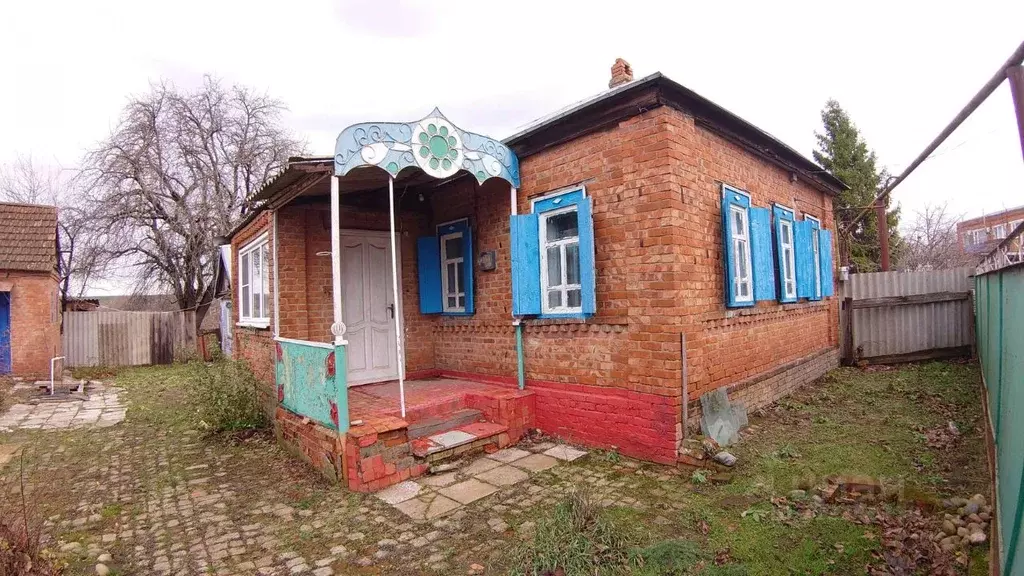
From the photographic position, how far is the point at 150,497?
481cm

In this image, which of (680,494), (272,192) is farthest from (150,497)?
(680,494)

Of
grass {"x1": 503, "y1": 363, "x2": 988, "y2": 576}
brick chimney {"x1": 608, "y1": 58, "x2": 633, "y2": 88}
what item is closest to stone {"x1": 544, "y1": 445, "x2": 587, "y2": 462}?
grass {"x1": 503, "y1": 363, "x2": 988, "y2": 576}

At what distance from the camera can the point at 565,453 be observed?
5.36 m

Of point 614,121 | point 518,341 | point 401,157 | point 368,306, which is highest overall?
point 614,121

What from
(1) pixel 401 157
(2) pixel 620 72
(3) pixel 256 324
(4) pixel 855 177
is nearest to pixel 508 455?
(1) pixel 401 157

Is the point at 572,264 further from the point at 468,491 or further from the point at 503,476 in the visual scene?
the point at 468,491

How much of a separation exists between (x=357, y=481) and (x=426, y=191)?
14.0ft

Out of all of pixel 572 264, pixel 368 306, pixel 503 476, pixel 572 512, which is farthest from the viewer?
pixel 368 306

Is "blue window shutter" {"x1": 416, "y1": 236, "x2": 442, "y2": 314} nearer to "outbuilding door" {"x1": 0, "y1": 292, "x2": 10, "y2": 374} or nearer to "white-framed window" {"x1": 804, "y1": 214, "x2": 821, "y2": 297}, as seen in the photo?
"white-framed window" {"x1": 804, "y1": 214, "x2": 821, "y2": 297}

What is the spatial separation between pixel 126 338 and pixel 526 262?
15.2m

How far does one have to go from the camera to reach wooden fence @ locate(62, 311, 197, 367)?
14.9 metres

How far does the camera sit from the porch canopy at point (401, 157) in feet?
15.8

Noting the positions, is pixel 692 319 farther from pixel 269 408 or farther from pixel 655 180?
pixel 269 408

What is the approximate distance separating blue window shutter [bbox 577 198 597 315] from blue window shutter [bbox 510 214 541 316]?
651 millimetres
